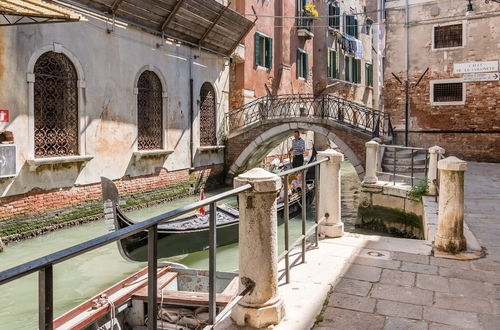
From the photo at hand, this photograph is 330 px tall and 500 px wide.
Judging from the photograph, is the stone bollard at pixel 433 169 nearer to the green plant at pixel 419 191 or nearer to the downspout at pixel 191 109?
the green plant at pixel 419 191

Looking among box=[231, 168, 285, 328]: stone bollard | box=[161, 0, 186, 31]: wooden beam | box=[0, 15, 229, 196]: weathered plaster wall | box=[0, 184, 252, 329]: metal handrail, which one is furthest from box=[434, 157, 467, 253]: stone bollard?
box=[161, 0, 186, 31]: wooden beam

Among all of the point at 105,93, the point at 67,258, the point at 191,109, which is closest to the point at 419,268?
the point at 67,258

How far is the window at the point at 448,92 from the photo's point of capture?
13545 mm

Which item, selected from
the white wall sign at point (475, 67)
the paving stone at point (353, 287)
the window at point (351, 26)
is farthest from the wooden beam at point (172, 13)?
the window at point (351, 26)

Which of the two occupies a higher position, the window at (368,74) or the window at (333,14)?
the window at (333,14)

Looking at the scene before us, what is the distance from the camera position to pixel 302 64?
1986 centimetres

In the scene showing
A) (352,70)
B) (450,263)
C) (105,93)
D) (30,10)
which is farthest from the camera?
(352,70)

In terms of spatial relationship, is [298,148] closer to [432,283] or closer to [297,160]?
[297,160]

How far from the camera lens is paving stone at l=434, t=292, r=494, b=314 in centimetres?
301

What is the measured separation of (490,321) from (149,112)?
9.62 meters

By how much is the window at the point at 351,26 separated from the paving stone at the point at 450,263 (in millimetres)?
21381

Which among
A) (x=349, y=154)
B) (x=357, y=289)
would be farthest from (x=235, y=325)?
(x=349, y=154)

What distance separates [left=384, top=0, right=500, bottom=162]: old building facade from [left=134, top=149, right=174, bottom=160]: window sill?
7442mm

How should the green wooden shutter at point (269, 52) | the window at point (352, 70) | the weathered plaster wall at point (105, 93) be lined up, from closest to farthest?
the weathered plaster wall at point (105, 93), the green wooden shutter at point (269, 52), the window at point (352, 70)
